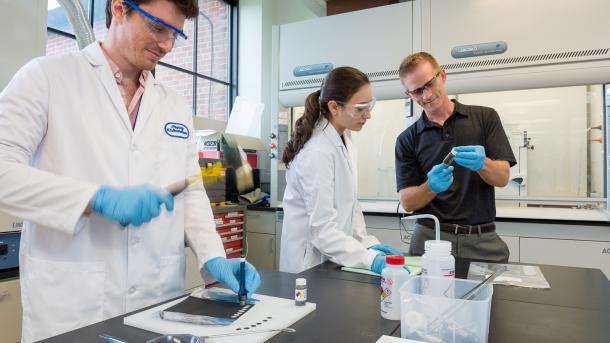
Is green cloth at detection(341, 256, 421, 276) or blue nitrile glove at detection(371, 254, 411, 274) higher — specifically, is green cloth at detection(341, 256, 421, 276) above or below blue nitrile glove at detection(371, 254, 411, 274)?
below

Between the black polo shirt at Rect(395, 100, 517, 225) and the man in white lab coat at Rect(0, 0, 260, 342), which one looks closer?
the man in white lab coat at Rect(0, 0, 260, 342)

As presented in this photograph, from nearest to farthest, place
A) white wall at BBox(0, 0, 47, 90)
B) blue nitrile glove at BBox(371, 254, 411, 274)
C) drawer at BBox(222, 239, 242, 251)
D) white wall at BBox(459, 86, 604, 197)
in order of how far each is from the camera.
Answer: blue nitrile glove at BBox(371, 254, 411, 274) → white wall at BBox(0, 0, 47, 90) → white wall at BBox(459, 86, 604, 197) → drawer at BBox(222, 239, 242, 251)

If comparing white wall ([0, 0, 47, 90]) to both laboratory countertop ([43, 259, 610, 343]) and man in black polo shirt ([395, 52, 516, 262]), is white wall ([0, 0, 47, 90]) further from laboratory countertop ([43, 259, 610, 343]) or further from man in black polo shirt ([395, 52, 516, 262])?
man in black polo shirt ([395, 52, 516, 262])

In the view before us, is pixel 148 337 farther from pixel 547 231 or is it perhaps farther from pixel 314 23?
pixel 314 23

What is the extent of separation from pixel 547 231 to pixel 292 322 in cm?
215

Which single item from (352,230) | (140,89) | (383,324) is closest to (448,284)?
(383,324)

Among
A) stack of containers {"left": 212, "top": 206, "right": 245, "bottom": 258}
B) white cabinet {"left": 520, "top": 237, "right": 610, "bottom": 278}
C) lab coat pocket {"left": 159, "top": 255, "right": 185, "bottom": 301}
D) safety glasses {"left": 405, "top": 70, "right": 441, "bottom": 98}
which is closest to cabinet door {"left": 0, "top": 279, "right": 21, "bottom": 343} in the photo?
lab coat pocket {"left": 159, "top": 255, "right": 185, "bottom": 301}

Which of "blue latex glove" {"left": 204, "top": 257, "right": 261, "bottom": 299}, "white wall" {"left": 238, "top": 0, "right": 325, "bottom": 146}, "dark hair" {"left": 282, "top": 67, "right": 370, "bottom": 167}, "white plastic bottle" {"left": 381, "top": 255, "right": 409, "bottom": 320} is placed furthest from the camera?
"white wall" {"left": 238, "top": 0, "right": 325, "bottom": 146}

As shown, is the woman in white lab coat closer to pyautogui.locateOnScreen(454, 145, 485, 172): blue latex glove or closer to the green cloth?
the green cloth

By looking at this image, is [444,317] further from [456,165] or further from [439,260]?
[456,165]

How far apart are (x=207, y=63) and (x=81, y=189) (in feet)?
11.7

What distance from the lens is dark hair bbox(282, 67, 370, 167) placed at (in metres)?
1.64

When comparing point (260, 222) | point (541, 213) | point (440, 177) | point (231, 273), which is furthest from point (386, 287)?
point (260, 222)

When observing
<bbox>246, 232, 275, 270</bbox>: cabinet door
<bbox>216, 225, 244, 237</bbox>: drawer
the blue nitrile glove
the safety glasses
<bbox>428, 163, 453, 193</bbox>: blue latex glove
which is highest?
the safety glasses
